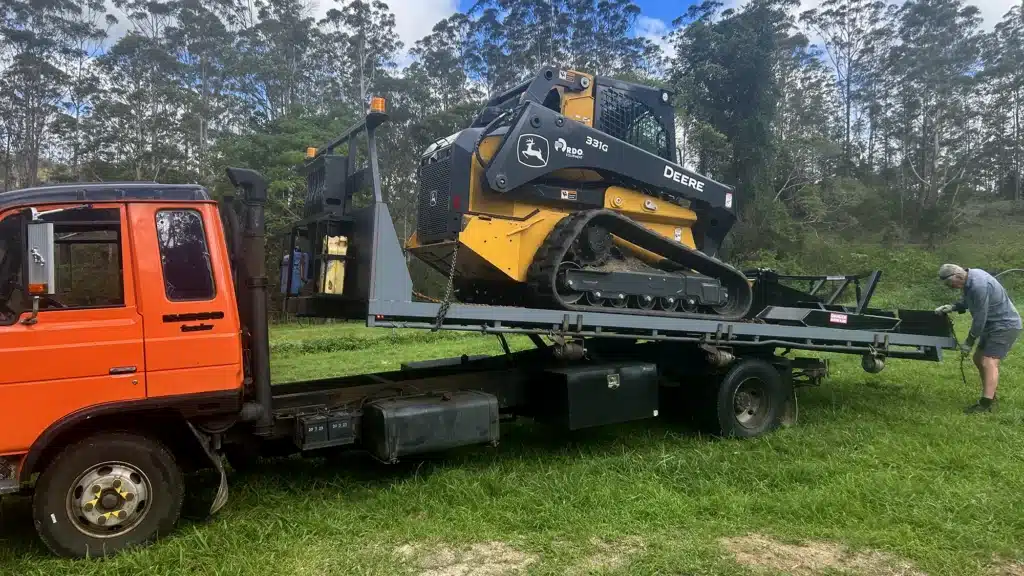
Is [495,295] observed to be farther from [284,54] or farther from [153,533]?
[284,54]

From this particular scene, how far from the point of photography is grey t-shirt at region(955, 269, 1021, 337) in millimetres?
7250

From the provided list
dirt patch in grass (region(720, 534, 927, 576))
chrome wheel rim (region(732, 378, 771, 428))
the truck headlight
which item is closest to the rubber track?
chrome wheel rim (region(732, 378, 771, 428))

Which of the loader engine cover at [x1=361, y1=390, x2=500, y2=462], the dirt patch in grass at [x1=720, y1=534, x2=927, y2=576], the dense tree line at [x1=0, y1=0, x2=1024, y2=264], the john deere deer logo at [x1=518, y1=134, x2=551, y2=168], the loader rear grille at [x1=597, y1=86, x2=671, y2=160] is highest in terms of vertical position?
the dense tree line at [x1=0, y1=0, x2=1024, y2=264]

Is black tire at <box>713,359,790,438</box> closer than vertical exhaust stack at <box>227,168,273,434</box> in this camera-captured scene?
No

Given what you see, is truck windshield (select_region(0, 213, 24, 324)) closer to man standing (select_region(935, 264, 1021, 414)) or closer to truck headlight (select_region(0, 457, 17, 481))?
truck headlight (select_region(0, 457, 17, 481))

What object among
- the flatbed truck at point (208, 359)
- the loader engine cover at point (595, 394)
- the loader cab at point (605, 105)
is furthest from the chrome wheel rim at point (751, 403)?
the loader cab at point (605, 105)

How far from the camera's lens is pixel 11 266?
3779 millimetres

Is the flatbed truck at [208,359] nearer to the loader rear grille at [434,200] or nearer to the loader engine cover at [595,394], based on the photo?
the loader engine cover at [595,394]

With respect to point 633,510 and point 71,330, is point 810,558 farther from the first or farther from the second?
point 71,330

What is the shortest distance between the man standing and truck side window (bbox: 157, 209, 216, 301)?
7.13 meters

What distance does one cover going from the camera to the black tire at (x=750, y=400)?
6297mm

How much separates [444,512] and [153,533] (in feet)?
5.75

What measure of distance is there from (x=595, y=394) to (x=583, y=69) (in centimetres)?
3747

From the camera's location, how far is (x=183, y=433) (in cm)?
436
